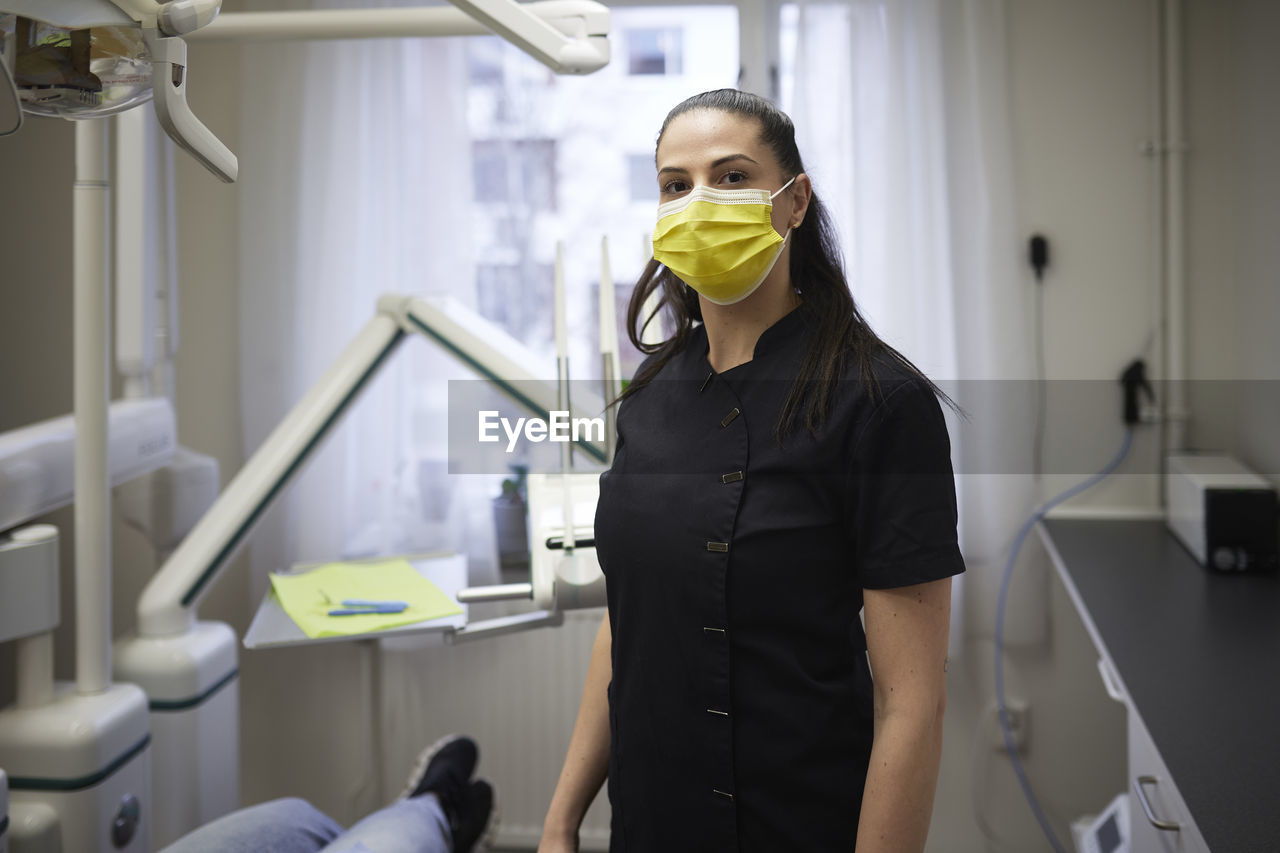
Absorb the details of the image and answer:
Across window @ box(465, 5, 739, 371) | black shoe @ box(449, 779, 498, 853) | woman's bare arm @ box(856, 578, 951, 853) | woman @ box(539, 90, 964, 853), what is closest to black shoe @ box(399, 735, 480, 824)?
black shoe @ box(449, 779, 498, 853)

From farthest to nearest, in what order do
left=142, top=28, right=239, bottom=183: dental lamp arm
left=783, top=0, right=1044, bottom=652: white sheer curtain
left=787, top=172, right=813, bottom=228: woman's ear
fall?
left=783, top=0, right=1044, bottom=652: white sheer curtain
left=787, top=172, right=813, bottom=228: woman's ear
left=142, top=28, right=239, bottom=183: dental lamp arm

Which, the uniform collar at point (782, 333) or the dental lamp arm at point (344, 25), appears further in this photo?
the dental lamp arm at point (344, 25)

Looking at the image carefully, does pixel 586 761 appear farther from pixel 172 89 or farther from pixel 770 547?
pixel 172 89

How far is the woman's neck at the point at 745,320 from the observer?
3.70 feet

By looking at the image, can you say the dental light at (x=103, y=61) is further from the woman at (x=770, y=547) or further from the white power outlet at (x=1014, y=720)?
the white power outlet at (x=1014, y=720)

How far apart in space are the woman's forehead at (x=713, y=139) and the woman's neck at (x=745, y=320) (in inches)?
5.8

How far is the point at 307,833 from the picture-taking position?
→ 1608mm

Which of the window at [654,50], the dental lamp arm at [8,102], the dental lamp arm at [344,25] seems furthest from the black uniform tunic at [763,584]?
the window at [654,50]

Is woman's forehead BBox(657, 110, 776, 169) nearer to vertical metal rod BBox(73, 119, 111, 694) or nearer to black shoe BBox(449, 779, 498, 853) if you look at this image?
vertical metal rod BBox(73, 119, 111, 694)

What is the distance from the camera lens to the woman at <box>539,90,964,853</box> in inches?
37.8

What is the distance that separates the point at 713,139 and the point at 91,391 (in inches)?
40.6

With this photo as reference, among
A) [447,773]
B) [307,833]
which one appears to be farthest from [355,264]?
[307,833]

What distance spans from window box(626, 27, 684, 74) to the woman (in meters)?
1.40

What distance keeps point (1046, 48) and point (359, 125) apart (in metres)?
1.62
